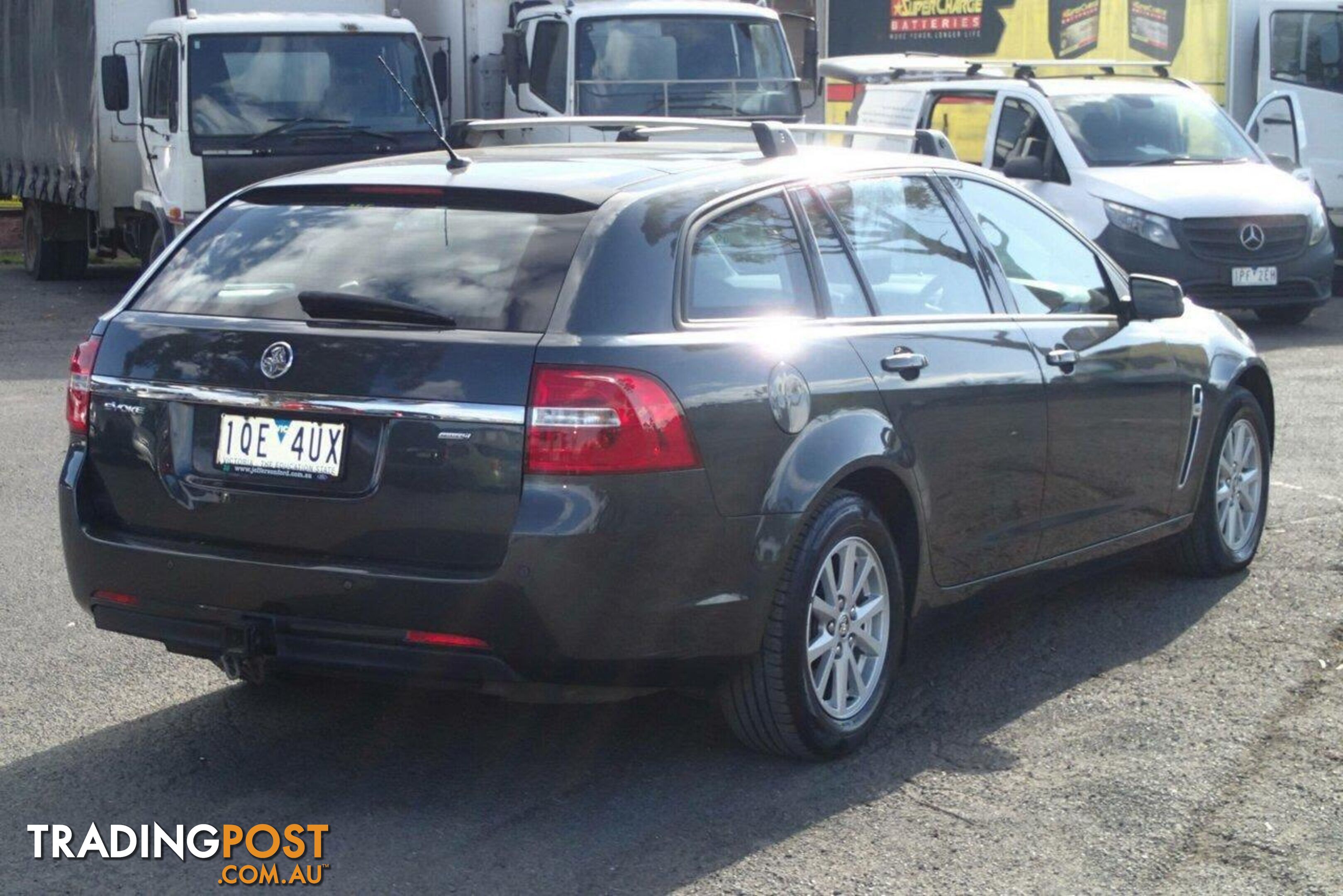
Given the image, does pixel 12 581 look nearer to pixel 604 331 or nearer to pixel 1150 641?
pixel 604 331

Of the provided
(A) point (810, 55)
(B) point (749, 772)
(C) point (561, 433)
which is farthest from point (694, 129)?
(A) point (810, 55)

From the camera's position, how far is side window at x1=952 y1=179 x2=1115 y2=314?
20.0 ft

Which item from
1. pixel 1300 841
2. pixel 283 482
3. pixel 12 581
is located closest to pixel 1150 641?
pixel 1300 841

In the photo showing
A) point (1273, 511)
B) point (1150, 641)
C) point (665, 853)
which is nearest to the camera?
point (665, 853)

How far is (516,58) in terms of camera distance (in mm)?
16422

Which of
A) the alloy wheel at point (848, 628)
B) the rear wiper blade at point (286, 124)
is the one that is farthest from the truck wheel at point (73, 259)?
the alloy wheel at point (848, 628)

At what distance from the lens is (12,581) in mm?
7090

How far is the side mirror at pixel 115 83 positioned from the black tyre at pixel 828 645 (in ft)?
39.6

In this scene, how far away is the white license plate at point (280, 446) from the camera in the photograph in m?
4.54

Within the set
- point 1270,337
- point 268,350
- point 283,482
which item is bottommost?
point 1270,337

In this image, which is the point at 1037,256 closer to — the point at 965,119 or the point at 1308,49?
the point at 965,119

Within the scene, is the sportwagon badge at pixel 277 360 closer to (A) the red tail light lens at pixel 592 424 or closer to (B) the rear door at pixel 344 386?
(B) the rear door at pixel 344 386

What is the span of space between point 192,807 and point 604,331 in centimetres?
153

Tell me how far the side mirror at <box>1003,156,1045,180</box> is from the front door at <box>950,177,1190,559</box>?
8.73 meters
